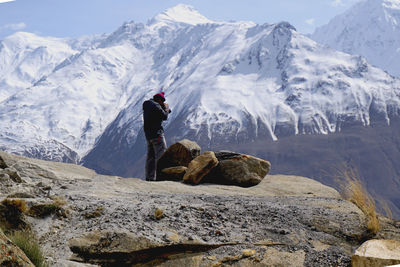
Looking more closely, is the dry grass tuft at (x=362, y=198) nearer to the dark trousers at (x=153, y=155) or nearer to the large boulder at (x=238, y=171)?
the large boulder at (x=238, y=171)

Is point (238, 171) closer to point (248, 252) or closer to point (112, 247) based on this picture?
point (248, 252)

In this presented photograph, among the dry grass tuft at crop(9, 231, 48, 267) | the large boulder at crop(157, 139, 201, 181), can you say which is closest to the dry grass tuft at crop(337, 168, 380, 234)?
the dry grass tuft at crop(9, 231, 48, 267)

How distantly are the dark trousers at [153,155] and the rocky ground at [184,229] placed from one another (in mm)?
4937

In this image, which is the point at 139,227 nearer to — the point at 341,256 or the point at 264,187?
the point at 341,256

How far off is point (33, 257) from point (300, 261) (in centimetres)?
344

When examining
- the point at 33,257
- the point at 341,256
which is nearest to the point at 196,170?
the point at 341,256

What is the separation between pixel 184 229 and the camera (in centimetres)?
646

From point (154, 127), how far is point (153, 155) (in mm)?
973

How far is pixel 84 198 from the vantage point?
298 inches

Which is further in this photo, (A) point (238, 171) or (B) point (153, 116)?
(B) point (153, 116)

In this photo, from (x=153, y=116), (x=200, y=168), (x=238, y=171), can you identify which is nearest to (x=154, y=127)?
(x=153, y=116)

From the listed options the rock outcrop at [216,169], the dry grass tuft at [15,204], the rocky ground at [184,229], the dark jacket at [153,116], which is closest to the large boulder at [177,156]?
the rock outcrop at [216,169]

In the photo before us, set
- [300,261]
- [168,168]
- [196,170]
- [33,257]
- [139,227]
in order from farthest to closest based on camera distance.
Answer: [168,168], [196,170], [139,227], [300,261], [33,257]

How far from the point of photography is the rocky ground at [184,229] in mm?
5832
